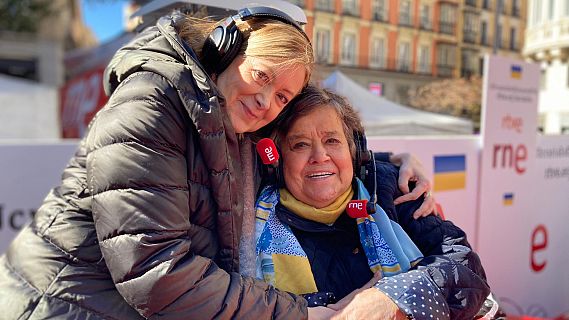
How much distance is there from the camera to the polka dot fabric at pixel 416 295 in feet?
4.31

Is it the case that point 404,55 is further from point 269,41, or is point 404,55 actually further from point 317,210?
point 269,41

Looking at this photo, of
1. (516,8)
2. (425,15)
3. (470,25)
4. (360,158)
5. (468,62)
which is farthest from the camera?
(468,62)

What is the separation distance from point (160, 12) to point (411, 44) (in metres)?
1.40

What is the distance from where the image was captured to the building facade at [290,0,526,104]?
2361 millimetres

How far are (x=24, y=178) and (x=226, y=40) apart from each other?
5.81 feet

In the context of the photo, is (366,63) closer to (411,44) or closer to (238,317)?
(411,44)

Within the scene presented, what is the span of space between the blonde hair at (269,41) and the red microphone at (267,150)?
0.91ft

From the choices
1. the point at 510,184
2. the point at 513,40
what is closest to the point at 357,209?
the point at 513,40

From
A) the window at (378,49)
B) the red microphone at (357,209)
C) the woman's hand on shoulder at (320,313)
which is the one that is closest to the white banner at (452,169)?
A: the window at (378,49)

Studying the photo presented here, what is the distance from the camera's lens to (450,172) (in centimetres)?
343

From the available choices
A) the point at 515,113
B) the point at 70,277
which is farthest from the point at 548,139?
the point at 70,277

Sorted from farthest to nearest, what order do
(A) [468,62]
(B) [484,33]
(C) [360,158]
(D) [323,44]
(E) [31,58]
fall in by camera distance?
(E) [31,58], (A) [468,62], (B) [484,33], (D) [323,44], (C) [360,158]

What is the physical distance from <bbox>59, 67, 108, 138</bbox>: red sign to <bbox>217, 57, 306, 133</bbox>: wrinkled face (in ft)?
20.6

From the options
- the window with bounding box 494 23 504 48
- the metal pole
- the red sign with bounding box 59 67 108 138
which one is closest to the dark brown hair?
the metal pole
